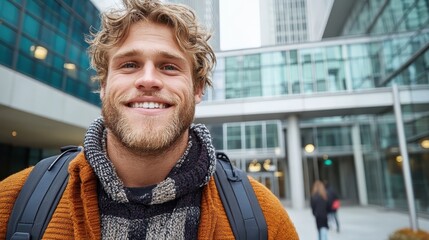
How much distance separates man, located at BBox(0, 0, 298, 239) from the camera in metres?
1.37

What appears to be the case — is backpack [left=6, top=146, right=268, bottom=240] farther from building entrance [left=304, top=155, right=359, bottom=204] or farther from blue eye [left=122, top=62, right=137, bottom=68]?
building entrance [left=304, top=155, right=359, bottom=204]

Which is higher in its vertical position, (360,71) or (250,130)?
(360,71)

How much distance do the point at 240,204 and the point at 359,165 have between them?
2658 cm

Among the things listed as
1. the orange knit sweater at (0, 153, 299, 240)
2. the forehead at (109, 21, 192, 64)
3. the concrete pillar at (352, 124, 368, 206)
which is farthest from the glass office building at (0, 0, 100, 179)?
the concrete pillar at (352, 124, 368, 206)

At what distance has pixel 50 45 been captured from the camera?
7.09 meters

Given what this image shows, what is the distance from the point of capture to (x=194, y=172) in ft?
4.93

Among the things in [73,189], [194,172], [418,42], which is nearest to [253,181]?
[194,172]

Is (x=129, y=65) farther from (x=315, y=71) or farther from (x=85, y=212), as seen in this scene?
(x=315, y=71)

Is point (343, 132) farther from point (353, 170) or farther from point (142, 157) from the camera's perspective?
point (142, 157)

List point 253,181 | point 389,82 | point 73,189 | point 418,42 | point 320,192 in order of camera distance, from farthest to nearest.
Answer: point 389,82, point 418,42, point 320,192, point 253,181, point 73,189

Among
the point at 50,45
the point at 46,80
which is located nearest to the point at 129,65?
the point at 50,45

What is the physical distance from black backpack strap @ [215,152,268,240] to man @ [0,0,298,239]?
0.04 m

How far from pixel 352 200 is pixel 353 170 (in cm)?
282

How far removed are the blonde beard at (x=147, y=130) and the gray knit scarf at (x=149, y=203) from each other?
0.17 metres
